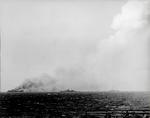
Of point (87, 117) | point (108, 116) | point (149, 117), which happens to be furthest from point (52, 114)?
point (149, 117)

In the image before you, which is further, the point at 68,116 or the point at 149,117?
the point at 68,116

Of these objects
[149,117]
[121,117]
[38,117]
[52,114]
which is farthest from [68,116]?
[149,117]

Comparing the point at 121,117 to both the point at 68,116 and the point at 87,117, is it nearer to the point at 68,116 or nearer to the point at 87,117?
the point at 87,117

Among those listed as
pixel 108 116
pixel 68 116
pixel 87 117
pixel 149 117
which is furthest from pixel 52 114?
pixel 149 117

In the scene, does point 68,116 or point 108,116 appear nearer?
point 108,116

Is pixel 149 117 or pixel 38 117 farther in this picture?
pixel 38 117

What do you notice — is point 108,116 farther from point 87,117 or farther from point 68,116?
point 68,116

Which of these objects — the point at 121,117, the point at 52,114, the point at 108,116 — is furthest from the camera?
the point at 52,114

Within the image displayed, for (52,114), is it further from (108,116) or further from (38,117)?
(108,116)

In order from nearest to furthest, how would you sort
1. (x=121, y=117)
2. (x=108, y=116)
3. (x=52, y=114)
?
(x=108, y=116) → (x=121, y=117) → (x=52, y=114)
